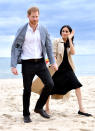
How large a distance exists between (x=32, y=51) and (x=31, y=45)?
101 mm

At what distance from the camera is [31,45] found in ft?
19.0

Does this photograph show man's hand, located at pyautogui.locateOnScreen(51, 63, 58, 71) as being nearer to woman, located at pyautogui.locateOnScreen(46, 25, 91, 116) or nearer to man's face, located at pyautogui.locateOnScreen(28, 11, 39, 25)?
woman, located at pyautogui.locateOnScreen(46, 25, 91, 116)

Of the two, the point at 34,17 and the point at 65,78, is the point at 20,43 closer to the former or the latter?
the point at 34,17

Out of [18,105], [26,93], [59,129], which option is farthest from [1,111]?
[59,129]

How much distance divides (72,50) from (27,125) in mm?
1566

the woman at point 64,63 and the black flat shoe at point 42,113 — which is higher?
the woman at point 64,63

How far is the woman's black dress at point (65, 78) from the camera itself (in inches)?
254

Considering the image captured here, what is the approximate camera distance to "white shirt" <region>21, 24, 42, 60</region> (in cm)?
577

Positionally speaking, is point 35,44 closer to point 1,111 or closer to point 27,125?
point 27,125

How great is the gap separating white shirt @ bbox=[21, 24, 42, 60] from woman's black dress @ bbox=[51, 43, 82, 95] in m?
0.76

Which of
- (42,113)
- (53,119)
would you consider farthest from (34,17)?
(53,119)

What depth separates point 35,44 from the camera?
5789 mm

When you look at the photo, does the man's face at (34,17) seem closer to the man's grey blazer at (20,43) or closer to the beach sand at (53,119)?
the man's grey blazer at (20,43)

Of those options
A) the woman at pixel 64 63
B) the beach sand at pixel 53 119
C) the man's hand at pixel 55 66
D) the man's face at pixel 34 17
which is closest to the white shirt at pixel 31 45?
the man's face at pixel 34 17
